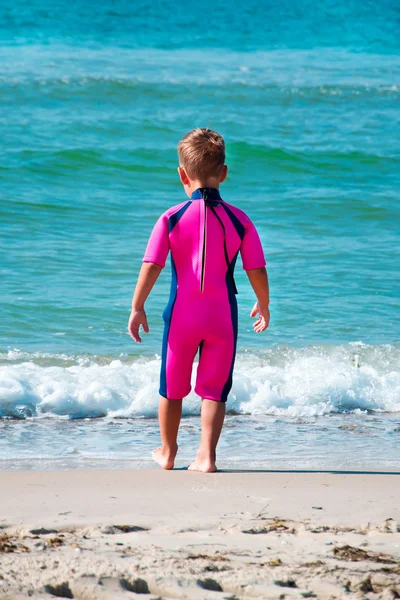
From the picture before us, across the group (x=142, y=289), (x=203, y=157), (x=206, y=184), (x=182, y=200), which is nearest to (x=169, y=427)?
(x=142, y=289)

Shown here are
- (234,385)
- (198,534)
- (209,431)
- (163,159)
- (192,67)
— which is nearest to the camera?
(198,534)

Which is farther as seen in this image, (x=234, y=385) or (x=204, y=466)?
(x=234, y=385)

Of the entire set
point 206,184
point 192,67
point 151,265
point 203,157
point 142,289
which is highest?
point 192,67

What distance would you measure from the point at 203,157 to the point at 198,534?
157 cm

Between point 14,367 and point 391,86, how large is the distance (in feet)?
43.8

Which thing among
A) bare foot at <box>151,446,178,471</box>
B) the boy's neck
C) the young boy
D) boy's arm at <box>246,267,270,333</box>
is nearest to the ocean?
bare foot at <box>151,446,178,471</box>

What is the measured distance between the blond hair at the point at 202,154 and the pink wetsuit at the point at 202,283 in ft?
0.26

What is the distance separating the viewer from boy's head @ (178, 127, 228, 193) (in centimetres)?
349

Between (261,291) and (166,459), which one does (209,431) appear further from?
(261,291)

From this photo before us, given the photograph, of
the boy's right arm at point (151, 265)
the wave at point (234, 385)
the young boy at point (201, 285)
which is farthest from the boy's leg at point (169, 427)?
the wave at point (234, 385)

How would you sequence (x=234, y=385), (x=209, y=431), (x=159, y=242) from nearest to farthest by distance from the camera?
(x=159, y=242) < (x=209, y=431) < (x=234, y=385)

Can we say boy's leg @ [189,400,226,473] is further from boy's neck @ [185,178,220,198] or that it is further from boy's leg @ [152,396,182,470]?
boy's neck @ [185,178,220,198]

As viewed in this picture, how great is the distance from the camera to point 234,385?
202 inches

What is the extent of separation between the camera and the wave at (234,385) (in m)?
4.84
